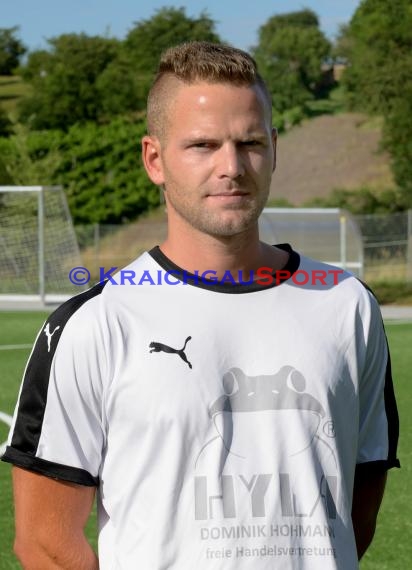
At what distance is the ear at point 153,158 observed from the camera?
263cm

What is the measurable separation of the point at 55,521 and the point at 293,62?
270 feet

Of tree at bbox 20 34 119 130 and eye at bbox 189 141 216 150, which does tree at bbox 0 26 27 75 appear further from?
eye at bbox 189 141 216 150

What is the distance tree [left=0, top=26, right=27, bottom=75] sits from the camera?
100188 mm

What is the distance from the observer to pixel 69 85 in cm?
5853

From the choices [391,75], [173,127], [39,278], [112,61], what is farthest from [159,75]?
[112,61]

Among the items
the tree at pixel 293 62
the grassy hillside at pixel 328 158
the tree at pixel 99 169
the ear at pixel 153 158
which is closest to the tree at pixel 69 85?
the tree at pixel 99 169

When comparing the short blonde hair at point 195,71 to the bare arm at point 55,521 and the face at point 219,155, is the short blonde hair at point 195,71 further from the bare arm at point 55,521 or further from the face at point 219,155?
the bare arm at point 55,521

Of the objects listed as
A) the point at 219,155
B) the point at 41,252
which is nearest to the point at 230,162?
the point at 219,155

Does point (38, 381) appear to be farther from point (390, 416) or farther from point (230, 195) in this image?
point (390, 416)

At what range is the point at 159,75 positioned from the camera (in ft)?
8.66

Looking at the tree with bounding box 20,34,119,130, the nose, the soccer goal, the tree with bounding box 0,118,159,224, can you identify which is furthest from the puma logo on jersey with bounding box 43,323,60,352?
the tree with bounding box 20,34,119,130

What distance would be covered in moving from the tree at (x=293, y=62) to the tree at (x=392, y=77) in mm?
14921

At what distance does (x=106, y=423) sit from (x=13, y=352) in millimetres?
14085

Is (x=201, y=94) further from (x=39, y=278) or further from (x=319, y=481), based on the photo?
(x=39, y=278)
